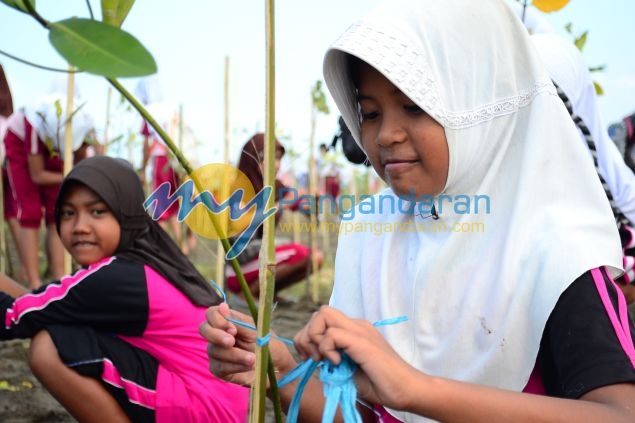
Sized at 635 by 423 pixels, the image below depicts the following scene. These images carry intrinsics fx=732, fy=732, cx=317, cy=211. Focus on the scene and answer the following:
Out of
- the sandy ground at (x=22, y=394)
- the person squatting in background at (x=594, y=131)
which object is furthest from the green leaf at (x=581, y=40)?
the sandy ground at (x=22, y=394)

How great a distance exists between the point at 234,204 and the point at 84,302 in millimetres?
1888

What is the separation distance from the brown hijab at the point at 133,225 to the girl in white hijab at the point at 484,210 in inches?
32.9

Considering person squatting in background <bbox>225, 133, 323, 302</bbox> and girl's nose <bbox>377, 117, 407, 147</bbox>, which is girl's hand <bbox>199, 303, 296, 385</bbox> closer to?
girl's nose <bbox>377, 117, 407, 147</bbox>

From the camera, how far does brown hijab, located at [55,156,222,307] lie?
2.01 meters

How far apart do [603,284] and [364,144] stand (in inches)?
16.7

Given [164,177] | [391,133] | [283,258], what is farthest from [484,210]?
[164,177]

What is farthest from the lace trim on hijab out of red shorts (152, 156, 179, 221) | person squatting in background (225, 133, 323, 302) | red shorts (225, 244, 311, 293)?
red shorts (152, 156, 179, 221)

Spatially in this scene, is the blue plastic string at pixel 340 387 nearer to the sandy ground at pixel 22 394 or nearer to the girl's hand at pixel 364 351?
the girl's hand at pixel 364 351

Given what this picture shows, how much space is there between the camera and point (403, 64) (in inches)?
42.3

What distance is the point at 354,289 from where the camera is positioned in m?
1.35

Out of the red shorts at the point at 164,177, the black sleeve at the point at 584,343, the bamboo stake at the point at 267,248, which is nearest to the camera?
the bamboo stake at the point at 267,248

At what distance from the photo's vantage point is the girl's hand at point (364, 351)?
81 centimetres

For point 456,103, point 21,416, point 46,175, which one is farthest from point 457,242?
point 46,175

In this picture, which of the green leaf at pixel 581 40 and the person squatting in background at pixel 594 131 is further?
the green leaf at pixel 581 40
